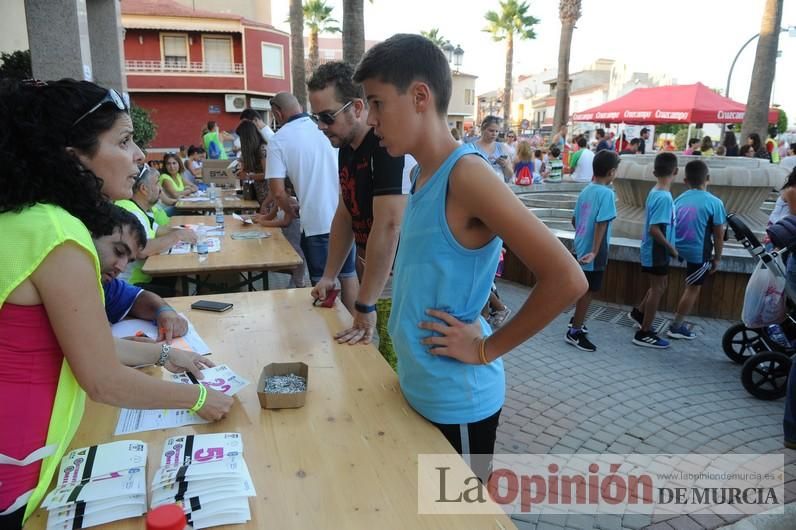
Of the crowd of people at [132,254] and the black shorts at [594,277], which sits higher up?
the crowd of people at [132,254]

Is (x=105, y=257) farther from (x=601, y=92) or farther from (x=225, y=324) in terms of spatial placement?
(x=601, y=92)

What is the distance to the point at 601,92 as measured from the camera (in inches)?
1964

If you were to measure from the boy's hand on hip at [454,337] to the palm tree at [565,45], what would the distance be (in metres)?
19.2

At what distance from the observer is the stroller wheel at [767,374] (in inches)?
151

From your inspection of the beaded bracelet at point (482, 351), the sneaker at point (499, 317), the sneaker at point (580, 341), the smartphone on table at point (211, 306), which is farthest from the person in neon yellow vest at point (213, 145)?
the beaded bracelet at point (482, 351)

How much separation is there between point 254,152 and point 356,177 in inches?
178

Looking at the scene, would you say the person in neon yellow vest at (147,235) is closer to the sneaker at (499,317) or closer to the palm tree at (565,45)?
the sneaker at (499,317)

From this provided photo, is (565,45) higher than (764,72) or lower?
higher

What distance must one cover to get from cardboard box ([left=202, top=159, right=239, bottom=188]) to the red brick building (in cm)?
2047

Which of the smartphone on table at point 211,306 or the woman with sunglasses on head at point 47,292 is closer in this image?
the woman with sunglasses on head at point 47,292

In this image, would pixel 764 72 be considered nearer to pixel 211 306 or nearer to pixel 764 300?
pixel 764 300

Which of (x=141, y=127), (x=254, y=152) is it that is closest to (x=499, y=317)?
(x=254, y=152)

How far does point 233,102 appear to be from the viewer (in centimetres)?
2997

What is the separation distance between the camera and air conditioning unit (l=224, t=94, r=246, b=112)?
98.2ft
